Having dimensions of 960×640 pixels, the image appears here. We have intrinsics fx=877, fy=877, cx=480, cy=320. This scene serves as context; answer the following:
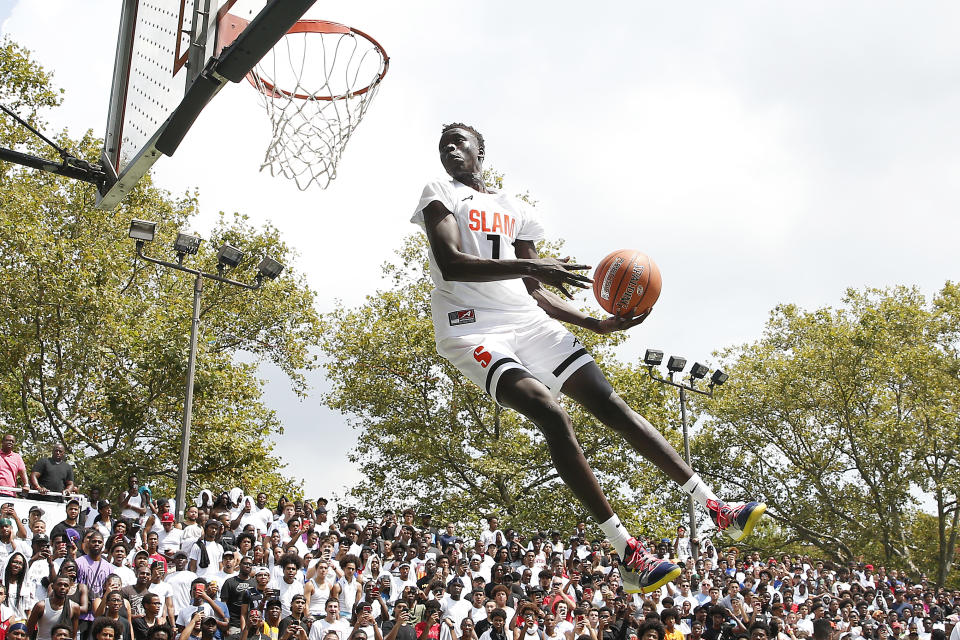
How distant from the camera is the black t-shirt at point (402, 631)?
33.7 feet

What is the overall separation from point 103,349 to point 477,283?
19.8 meters

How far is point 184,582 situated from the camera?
10.2 metres

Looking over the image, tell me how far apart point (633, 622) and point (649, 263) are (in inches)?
323

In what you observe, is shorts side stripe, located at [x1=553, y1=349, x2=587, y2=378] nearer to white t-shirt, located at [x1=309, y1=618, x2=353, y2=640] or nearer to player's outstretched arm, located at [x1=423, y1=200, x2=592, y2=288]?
player's outstretched arm, located at [x1=423, y1=200, x2=592, y2=288]

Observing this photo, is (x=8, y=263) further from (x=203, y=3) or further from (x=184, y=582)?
(x=203, y=3)

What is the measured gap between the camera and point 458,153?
5.09 meters

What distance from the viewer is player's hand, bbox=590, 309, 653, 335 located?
4.59m

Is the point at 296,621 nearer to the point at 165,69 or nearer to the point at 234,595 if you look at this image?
the point at 234,595

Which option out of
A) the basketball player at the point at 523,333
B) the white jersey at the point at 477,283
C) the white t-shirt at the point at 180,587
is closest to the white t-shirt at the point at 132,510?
the white t-shirt at the point at 180,587

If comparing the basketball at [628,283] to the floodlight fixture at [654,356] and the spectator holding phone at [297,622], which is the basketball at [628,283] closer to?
the spectator holding phone at [297,622]

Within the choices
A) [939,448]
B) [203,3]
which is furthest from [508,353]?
[939,448]

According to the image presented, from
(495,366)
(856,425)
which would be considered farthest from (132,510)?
(856,425)

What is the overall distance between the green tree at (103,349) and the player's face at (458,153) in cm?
1824

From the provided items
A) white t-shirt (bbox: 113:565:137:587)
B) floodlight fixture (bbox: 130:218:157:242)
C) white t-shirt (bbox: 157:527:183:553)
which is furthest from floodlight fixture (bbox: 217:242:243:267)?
white t-shirt (bbox: 113:565:137:587)
